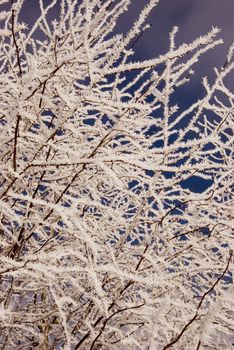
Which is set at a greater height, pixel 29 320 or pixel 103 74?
pixel 103 74

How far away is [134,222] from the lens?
7.47 ft

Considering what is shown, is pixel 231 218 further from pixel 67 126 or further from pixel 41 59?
pixel 41 59

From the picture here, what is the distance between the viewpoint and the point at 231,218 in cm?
259

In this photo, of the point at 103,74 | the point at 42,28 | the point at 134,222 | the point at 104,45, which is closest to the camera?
the point at 103,74

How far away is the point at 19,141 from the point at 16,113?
0.54 metres

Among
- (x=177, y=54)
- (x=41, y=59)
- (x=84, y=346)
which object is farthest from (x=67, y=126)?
(x=84, y=346)

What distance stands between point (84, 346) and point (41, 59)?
5.85 feet

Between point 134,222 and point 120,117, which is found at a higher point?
point 120,117

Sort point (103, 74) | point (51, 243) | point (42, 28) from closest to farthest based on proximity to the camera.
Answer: point (103, 74), point (42, 28), point (51, 243)

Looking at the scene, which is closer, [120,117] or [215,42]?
[120,117]

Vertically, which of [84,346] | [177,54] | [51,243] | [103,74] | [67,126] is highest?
[177,54]

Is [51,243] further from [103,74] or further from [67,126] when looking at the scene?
[103,74]

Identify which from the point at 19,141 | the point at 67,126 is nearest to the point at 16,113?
the point at 67,126

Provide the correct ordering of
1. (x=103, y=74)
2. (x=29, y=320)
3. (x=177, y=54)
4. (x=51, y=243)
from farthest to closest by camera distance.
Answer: (x=51, y=243) → (x=29, y=320) → (x=103, y=74) → (x=177, y=54)
